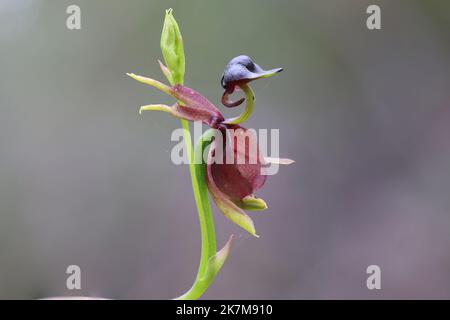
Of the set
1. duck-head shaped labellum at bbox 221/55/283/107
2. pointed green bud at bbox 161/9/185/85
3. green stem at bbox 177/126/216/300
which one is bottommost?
green stem at bbox 177/126/216/300

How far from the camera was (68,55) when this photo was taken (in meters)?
1.96

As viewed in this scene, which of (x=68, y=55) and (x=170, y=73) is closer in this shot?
(x=170, y=73)

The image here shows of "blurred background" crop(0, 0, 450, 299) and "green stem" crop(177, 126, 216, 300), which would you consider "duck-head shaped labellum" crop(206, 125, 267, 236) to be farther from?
"blurred background" crop(0, 0, 450, 299)

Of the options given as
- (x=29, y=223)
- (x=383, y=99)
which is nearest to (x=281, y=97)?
(x=383, y=99)

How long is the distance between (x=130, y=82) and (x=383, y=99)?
38.5 inches

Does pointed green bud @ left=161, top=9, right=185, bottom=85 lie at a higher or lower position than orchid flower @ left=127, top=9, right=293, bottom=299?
higher

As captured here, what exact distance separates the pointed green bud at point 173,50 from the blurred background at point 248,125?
4.06ft

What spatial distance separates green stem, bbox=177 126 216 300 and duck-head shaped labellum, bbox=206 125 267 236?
0.01 m

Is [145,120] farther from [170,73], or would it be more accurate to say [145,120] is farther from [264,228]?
[170,73]

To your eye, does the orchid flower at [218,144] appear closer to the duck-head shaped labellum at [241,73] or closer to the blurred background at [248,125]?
the duck-head shaped labellum at [241,73]

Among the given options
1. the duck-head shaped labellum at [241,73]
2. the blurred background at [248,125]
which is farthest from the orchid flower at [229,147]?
the blurred background at [248,125]

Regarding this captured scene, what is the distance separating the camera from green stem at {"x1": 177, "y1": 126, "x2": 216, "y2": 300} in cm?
62

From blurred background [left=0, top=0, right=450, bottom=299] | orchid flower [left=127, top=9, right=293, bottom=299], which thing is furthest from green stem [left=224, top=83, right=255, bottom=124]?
blurred background [left=0, top=0, right=450, bottom=299]

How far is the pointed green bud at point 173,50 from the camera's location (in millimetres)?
619
